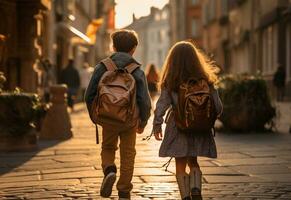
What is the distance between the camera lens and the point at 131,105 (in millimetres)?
7145

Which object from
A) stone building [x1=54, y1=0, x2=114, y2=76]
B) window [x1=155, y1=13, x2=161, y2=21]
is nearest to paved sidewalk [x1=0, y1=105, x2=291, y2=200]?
stone building [x1=54, y1=0, x2=114, y2=76]

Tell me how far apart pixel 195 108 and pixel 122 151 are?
2.80 feet

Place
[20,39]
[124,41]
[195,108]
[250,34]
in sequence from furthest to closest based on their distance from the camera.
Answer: [250,34] → [20,39] → [124,41] → [195,108]

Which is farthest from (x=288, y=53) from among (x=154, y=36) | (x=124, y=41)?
(x=154, y=36)

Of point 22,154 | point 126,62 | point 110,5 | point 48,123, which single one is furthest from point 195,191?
point 110,5

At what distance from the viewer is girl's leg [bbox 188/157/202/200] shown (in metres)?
6.90

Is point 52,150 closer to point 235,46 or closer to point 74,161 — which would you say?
point 74,161

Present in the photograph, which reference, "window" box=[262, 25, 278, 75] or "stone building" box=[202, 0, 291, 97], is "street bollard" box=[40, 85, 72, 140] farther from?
"window" box=[262, 25, 278, 75]

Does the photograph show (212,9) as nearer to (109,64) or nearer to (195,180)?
(109,64)

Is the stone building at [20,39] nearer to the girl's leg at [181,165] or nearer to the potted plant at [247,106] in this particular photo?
the potted plant at [247,106]

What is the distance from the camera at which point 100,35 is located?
74.1m

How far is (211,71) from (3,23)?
476 inches

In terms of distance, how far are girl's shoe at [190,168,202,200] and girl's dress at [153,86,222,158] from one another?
151 mm

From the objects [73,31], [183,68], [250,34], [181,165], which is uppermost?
[250,34]
